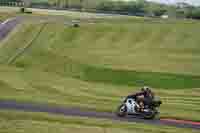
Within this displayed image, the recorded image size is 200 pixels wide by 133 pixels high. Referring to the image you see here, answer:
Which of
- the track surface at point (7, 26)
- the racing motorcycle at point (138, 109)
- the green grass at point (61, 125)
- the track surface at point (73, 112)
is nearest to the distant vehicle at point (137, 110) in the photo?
the racing motorcycle at point (138, 109)

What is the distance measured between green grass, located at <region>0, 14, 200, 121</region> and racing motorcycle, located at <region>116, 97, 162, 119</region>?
5.98 ft

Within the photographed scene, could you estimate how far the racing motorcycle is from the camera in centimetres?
2733

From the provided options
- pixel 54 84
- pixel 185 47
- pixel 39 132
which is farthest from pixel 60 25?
pixel 39 132

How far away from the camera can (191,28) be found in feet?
268

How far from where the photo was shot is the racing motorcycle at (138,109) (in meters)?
27.3

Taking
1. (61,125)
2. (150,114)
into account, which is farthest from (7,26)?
(61,125)

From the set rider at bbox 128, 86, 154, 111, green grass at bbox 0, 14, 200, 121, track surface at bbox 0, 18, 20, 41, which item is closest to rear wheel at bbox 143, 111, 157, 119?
rider at bbox 128, 86, 154, 111

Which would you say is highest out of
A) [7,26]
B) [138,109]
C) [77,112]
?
[138,109]

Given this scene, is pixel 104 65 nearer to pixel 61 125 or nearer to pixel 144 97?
pixel 144 97

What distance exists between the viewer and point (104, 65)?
2108 inches

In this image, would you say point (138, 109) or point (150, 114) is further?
point (138, 109)

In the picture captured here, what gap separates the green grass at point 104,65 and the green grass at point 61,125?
167 inches

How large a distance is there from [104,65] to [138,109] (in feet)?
86.0

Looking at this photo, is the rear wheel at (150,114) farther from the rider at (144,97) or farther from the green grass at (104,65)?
the green grass at (104,65)
